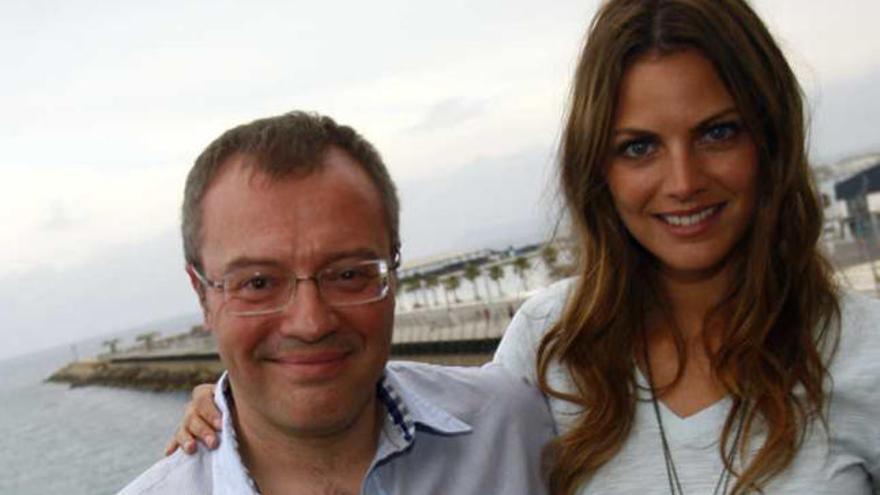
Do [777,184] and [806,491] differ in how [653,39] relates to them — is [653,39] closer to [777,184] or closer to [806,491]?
[777,184]

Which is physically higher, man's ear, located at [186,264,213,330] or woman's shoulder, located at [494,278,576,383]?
man's ear, located at [186,264,213,330]

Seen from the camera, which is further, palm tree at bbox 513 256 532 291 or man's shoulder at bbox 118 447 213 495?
palm tree at bbox 513 256 532 291

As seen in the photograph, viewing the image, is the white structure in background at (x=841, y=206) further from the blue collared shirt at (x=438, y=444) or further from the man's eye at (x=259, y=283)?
the man's eye at (x=259, y=283)

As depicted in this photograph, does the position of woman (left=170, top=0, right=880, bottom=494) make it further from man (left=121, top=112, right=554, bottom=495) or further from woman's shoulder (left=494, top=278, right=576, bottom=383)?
man (left=121, top=112, right=554, bottom=495)

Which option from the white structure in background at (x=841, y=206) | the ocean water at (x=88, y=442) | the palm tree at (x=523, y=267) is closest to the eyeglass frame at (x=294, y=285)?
the white structure in background at (x=841, y=206)

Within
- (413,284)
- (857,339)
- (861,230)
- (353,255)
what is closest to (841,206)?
(861,230)

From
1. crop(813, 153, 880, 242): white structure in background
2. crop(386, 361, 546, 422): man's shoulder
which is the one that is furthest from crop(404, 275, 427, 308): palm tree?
crop(386, 361, 546, 422): man's shoulder

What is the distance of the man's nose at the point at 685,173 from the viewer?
2111 mm

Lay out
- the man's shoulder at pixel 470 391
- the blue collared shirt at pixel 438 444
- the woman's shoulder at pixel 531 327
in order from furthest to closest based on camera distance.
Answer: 1. the woman's shoulder at pixel 531 327
2. the man's shoulder at pixel 470 391
3. the blue collared shirt at pixel 438 444

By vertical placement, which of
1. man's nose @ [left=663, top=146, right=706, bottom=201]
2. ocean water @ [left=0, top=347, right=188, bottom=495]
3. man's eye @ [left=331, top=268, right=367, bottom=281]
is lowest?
ocean water @ [left=0, top=347, right=188, bottom=495]

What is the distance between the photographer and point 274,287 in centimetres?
202

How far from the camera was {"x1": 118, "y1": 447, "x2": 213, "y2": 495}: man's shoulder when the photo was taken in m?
2.05

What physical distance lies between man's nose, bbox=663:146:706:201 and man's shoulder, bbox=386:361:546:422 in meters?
0.81

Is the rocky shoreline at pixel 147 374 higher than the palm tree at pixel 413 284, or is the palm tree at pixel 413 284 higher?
the palm tree at pixel 413 284
